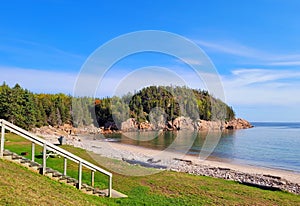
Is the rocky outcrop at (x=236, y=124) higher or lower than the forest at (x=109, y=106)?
lower

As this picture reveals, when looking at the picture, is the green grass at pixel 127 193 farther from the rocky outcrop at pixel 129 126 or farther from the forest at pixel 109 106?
the rocky outcrop at pixel 129 126

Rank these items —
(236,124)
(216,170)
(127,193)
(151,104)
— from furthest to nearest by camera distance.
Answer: (236,124) → (151,104) → (216,170) → (127,193)

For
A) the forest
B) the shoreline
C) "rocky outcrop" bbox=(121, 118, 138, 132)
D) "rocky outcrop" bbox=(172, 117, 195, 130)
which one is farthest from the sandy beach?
"rocky outcrop" bbox=(172, 117, 195, 130)

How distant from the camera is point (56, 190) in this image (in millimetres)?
9961

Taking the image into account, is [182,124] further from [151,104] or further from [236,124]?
[236,124]

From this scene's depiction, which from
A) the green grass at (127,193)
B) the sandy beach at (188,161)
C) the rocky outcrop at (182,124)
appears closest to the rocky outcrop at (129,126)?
the rocky outcrop at (182,124)

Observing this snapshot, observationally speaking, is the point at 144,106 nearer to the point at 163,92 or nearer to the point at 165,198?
the point at 163,92

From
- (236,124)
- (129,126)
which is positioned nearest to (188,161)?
(129,126)

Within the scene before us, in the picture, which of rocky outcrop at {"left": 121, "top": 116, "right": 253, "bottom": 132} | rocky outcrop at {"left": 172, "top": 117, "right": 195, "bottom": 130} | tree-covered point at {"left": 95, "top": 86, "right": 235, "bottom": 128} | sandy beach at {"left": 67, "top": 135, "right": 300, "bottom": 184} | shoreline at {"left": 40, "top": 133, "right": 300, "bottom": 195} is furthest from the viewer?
rocky outcrop at {"left": 172, "top": 117, "right": 195, "bottom": 130}

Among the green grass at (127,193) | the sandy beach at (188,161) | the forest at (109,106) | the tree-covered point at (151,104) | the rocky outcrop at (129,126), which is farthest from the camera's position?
the rocky outcrop at (129,126)

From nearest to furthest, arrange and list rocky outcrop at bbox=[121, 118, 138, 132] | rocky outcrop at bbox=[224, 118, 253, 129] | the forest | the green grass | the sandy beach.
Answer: the green grass → the sandy beach → the forest → rocky outcrop at bbox=[121, 118, 138, 132] → rocky outcrop at bbox=[224, 118, 253, 129]

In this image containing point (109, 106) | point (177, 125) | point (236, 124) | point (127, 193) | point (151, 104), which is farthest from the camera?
point (236, 124)

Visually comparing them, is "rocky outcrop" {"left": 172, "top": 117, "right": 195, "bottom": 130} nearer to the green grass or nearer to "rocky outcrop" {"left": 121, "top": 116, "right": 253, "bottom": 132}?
"rocky outcrop" {"left": 121, "top": 116, "right": 253, "bottom": 132}

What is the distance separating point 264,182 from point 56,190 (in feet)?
73.1
